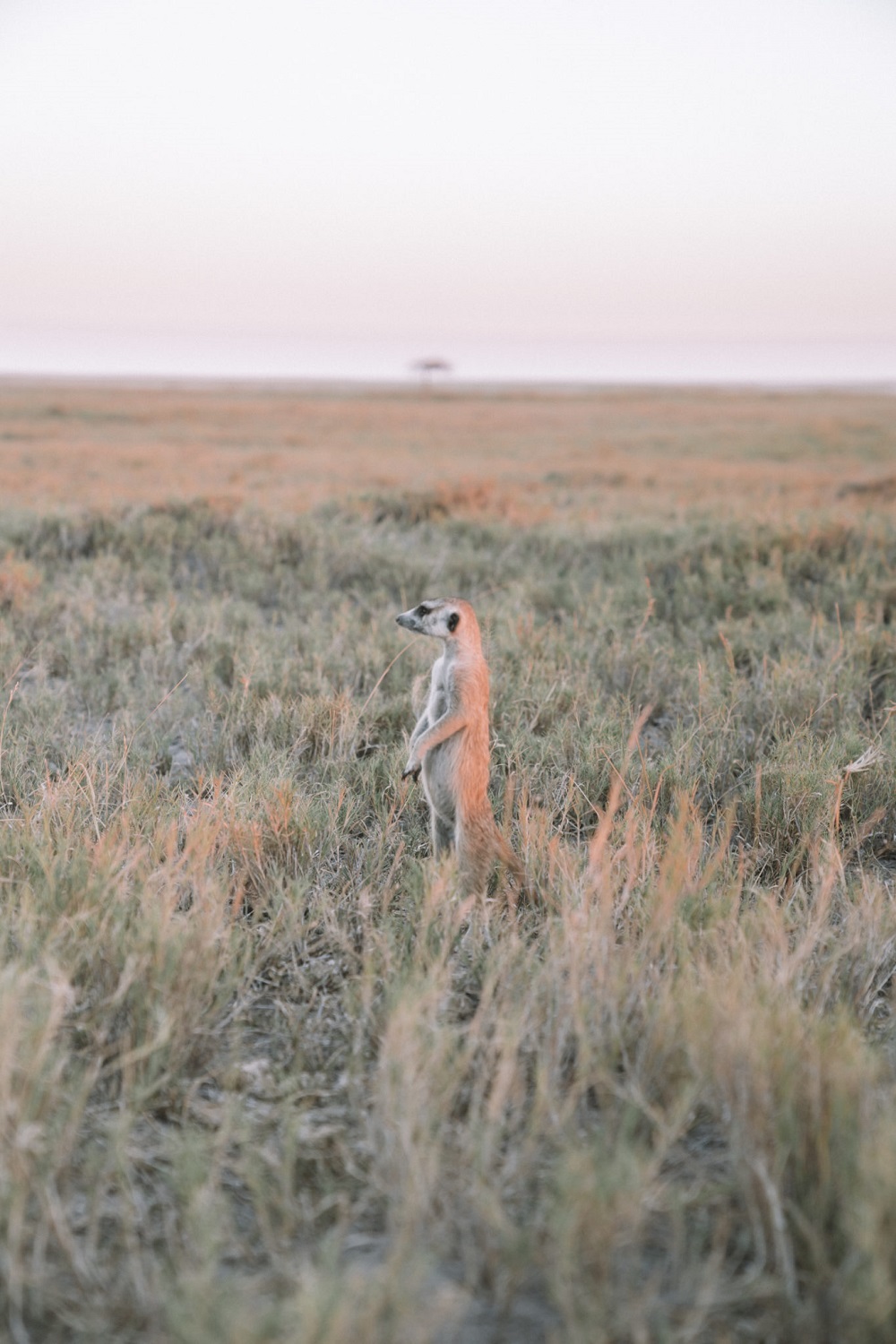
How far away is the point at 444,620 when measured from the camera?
370 cm

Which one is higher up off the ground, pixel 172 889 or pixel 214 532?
pixel 214 532

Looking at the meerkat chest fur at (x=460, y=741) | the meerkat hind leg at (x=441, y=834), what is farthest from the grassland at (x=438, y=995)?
the meerkat chest fur at (x=460, y=741)

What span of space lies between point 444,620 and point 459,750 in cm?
49

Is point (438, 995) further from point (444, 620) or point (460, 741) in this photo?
point (444, 620)

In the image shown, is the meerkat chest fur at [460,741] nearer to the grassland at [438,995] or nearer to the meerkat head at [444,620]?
the meerkat head at [444,620]

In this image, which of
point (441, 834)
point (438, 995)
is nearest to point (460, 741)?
point (441, 834)

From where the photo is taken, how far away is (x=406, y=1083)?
2.11 metres

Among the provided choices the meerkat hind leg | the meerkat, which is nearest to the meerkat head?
the meerkat

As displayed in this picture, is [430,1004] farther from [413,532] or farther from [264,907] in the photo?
[413,532]

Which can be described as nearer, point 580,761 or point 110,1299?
point 110,1299

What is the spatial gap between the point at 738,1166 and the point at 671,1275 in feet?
0.85

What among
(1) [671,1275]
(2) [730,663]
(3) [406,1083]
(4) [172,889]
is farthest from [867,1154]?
(2) [730,663]

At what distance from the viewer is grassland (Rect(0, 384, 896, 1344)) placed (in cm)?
185

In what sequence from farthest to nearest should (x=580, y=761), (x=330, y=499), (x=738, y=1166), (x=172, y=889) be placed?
(x=330, y=499), (x=580, y=761), (x=172, y=889), (x=738, y=1166)
